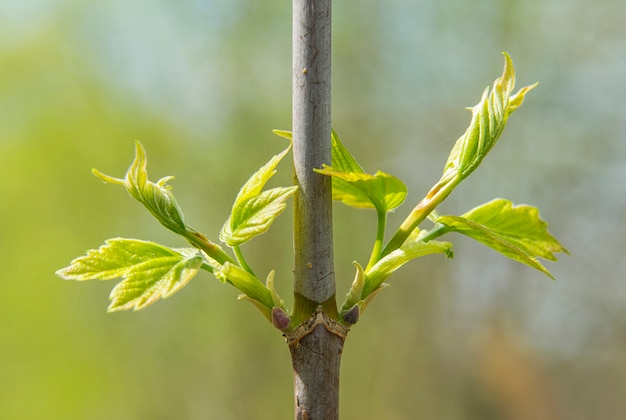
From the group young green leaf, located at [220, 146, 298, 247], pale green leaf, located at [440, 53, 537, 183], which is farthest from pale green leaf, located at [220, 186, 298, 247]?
pale green leaf, located at [440, 53, 537, 183]

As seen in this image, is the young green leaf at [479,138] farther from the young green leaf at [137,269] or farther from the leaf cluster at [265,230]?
the young green leaf at [137,269]

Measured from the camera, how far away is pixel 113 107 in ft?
7.89

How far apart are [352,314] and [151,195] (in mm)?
135

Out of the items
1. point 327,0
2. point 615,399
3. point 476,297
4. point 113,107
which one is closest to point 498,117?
point 327,0

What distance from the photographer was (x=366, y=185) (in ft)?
1.18

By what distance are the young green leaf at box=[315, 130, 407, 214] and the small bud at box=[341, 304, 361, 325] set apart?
A: 69 mm

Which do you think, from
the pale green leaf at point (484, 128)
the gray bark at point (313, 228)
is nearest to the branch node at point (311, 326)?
the gray bark at point (313, 228)

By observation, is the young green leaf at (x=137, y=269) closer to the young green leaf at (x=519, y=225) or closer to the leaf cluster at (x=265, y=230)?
the leaf cluster at (x=265, y=230)

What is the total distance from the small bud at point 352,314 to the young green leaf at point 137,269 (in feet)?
0.29

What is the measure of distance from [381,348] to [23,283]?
1.44m

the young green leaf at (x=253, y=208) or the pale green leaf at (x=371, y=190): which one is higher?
the pale green leaf at (x=371, y=190)

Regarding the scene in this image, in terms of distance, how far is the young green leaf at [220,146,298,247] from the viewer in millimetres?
335

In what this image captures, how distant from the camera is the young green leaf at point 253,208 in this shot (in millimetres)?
335

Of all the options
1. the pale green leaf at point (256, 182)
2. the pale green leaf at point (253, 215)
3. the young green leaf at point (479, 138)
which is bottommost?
the pale green leaf at point (253, 215)
